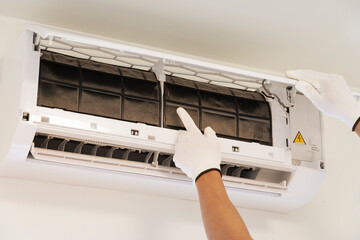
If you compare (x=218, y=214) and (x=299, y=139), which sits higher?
(x=299, y=139)

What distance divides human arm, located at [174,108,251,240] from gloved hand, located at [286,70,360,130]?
0.39 metres

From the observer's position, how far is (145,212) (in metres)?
2.26

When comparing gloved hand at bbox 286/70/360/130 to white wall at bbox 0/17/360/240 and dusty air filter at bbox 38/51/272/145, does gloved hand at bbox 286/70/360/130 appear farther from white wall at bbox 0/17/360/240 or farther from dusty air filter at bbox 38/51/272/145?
white wall at bbox 0/17/360/240

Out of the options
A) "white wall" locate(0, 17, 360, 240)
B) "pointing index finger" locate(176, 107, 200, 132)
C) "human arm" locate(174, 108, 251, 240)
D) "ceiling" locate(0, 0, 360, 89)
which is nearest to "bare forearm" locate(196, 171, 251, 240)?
"human arm" locate(174, 108, 251, 240)

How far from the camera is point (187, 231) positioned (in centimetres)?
231

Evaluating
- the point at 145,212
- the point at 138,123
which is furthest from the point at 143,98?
the point at 145,212

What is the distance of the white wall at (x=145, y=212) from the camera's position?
2.08 meters

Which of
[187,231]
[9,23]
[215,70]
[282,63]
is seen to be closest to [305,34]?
[282,63]

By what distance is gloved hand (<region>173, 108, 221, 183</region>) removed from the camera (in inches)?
75.2

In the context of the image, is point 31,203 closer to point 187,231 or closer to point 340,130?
point 187,231

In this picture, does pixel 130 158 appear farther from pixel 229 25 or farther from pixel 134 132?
pixel 229 25

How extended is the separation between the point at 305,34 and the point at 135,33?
708 millimetres

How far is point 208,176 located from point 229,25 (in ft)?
2.42

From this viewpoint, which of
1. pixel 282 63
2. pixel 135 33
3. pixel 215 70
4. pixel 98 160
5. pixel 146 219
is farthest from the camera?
pixel 282 63
